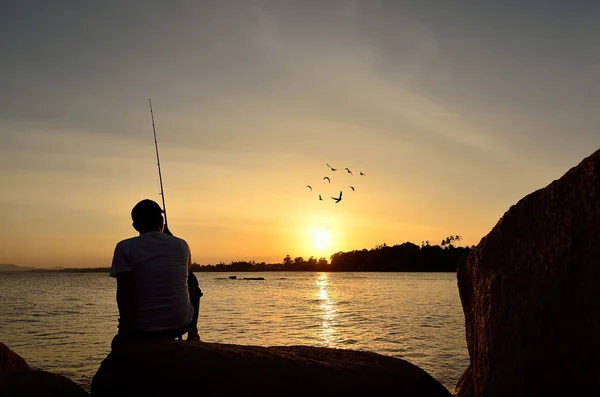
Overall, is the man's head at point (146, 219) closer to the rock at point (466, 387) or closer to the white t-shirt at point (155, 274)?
the white t-shirt at point (155, 274)

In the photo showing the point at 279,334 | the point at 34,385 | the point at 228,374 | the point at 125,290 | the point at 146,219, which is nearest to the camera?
the point at 228,374

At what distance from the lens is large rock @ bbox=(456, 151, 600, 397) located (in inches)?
160

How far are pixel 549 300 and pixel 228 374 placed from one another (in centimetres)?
252

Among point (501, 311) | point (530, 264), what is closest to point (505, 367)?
point (501, 311)

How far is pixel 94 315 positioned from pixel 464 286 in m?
29.0

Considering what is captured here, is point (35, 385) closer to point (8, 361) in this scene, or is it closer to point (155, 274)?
point (155, 274)

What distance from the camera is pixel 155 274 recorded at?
13.4 ft

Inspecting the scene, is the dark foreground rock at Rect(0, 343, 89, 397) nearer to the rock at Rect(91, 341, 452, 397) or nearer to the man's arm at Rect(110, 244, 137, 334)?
the rock at Rect(91, 341, 452, 397)

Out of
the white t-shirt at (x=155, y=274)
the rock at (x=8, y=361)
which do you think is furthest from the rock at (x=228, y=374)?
the rock at (x=8, y=361)

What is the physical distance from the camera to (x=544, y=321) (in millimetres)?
4129

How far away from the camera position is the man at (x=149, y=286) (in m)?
4.05

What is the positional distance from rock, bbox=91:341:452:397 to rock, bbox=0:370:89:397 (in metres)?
A: 0.31

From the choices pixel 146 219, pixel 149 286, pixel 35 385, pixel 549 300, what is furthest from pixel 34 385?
pixel 549 300

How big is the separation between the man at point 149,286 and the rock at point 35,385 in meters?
0.44
